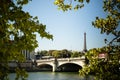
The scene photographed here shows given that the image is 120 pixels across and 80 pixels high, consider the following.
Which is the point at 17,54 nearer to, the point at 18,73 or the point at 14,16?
the point at 18,73

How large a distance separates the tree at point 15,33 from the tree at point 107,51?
159 cm

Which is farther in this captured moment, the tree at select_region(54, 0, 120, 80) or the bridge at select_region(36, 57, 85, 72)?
the bridge at select_region(36, 57, 85, 72)

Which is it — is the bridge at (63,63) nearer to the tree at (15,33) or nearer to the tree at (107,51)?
the tree at (107,51)

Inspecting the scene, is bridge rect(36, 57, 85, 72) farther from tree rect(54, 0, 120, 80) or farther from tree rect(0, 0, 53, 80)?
tree rect(0, 0, 53, 80)

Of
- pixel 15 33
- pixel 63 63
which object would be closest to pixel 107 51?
pixel 15 33

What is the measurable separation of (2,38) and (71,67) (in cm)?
9066

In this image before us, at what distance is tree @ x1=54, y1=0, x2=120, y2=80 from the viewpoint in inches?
229

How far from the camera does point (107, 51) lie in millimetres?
6207

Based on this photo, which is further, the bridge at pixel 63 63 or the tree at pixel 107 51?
the bridge at pixel 63 63

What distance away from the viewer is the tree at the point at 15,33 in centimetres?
418

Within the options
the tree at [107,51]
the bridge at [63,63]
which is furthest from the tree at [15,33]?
the bridge at [63,63]

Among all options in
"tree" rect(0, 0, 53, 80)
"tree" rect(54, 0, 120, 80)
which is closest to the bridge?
"tree" rect(54, 0, 120, 80)

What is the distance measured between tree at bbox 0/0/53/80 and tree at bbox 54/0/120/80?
5.23 ft

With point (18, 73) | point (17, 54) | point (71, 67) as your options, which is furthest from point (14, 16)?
point (71, 67)
